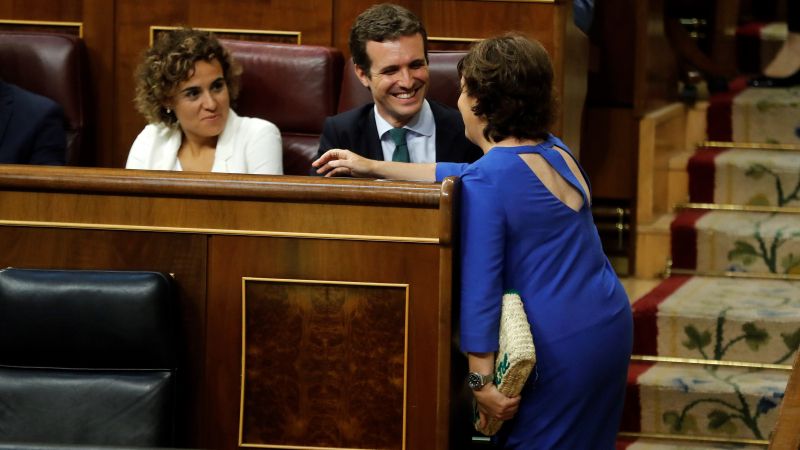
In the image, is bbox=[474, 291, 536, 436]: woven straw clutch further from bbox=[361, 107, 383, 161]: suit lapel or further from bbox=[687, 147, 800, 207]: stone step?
bbox=[687, 147, 800, 207]: stone step

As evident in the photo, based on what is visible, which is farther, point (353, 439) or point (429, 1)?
point (429, 1)

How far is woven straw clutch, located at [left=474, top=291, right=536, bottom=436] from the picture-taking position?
86.0 inches

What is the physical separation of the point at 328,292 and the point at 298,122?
3.82 feet

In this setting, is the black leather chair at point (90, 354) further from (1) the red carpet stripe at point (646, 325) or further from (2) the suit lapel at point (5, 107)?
(1) the red carpet stripe at point (646, 325)

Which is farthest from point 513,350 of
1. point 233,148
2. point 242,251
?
point 233,148

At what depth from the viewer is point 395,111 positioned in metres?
2.93

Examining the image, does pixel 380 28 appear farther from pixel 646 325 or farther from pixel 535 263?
pixel 646 325

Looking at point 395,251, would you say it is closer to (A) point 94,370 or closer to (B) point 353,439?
(B) point 353,439

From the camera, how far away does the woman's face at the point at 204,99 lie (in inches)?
130

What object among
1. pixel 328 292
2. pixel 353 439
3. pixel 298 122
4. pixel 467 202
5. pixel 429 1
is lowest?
pixel 353 439

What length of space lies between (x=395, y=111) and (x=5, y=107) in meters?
1.16

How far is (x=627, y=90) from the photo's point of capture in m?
4.25

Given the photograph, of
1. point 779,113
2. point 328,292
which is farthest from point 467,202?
point 779,113

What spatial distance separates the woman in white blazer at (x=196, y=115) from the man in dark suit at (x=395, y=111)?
1.16 ft
